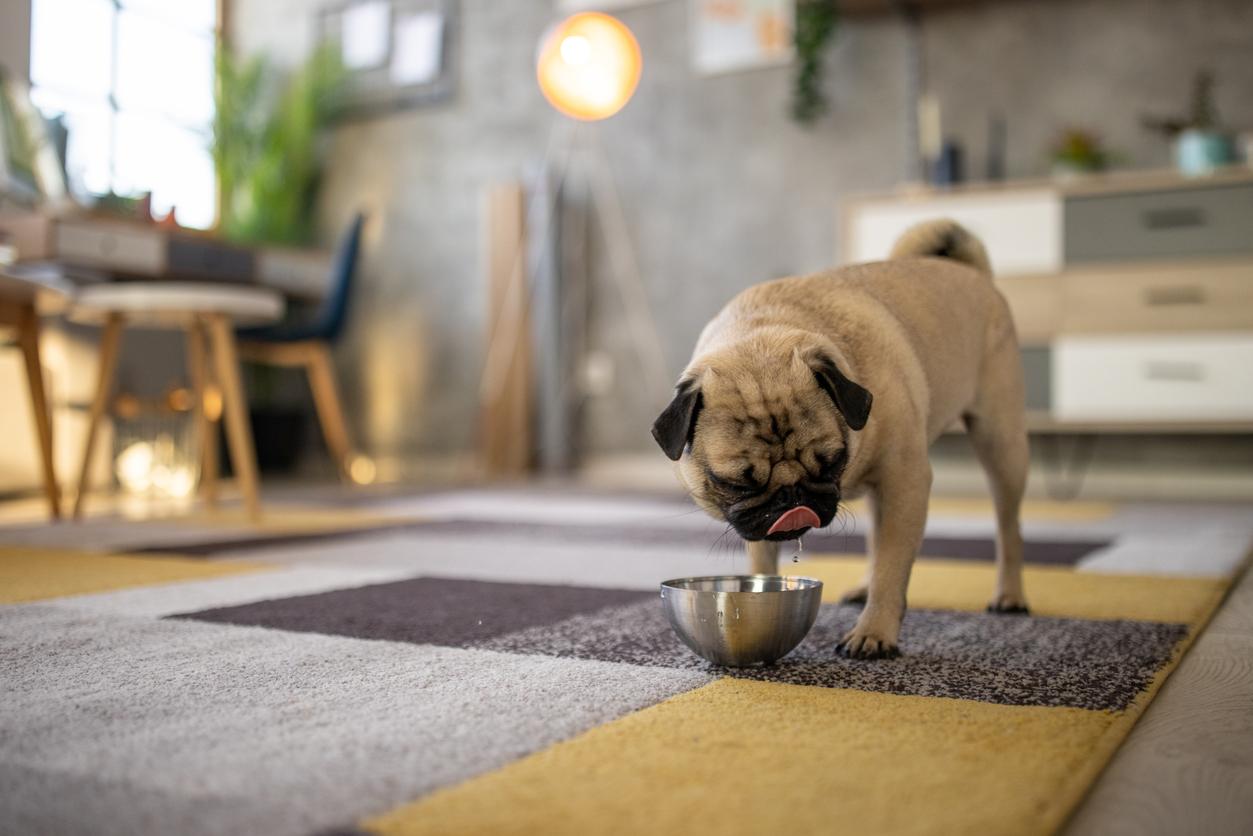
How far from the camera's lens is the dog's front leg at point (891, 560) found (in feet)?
5.01

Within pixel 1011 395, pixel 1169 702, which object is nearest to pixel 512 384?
pixel 1011 395

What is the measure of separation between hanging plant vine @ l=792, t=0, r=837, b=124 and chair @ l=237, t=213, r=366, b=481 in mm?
2225

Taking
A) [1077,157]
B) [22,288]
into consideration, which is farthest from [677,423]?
[1077,157]

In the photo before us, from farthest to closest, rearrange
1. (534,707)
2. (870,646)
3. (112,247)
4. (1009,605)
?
(112,247) → (1009,605) → (870,646) → (534,707)

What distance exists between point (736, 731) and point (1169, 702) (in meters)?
0.54

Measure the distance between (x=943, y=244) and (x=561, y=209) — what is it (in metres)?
4.16

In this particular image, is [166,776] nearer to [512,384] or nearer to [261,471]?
[512,384]

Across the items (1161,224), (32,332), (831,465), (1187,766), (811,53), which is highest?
(811,53)

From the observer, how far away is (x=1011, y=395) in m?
1.97

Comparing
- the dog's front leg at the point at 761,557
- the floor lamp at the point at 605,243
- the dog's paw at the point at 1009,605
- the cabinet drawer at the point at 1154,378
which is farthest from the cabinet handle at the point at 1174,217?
the dog's front leg at the point at 761,557

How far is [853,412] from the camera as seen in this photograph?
4.66 ft

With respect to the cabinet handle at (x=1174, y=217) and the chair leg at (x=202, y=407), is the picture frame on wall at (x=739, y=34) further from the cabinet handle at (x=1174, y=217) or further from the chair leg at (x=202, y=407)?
the chair leg at (x=202, y=407)

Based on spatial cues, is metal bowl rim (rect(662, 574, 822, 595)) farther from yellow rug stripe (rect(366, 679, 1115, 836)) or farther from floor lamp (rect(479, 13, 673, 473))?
floor lamp (rect(479, 13, 673, 473))

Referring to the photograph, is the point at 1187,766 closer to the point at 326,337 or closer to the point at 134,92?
the point at 326,337
